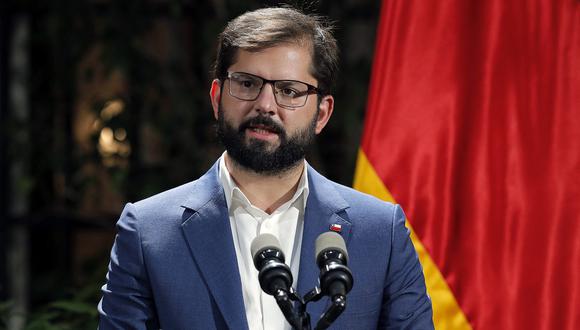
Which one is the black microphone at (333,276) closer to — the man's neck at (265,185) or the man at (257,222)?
the man at (257,222)

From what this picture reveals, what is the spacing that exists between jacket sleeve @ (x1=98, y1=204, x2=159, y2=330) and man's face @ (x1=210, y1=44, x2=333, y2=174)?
0.31m

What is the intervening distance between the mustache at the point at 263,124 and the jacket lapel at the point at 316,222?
23 centimetres

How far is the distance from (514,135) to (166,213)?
44.8 inches

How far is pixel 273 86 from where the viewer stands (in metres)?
2.30

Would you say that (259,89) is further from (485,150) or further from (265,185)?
(485,150)

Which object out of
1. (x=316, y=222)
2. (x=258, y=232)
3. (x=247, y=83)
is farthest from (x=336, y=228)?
(x=247, y=83)

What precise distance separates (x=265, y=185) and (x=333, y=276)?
0.71m

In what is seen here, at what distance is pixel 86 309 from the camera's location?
3.59m

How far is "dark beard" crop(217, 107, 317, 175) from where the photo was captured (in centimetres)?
229

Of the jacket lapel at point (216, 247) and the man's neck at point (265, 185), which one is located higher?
the man's neck at point (265, 185)

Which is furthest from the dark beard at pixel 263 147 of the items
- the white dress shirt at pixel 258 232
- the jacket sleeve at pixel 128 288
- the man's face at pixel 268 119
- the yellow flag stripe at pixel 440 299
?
the yellow flag stripe at pixel 440 299

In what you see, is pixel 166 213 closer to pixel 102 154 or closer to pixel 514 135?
pixel 514 135

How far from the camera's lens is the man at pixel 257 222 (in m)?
2.29

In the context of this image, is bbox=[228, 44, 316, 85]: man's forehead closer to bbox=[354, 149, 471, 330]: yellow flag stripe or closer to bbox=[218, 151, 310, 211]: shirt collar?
bbox=[218, 151, 310, 211]: shirt collar
